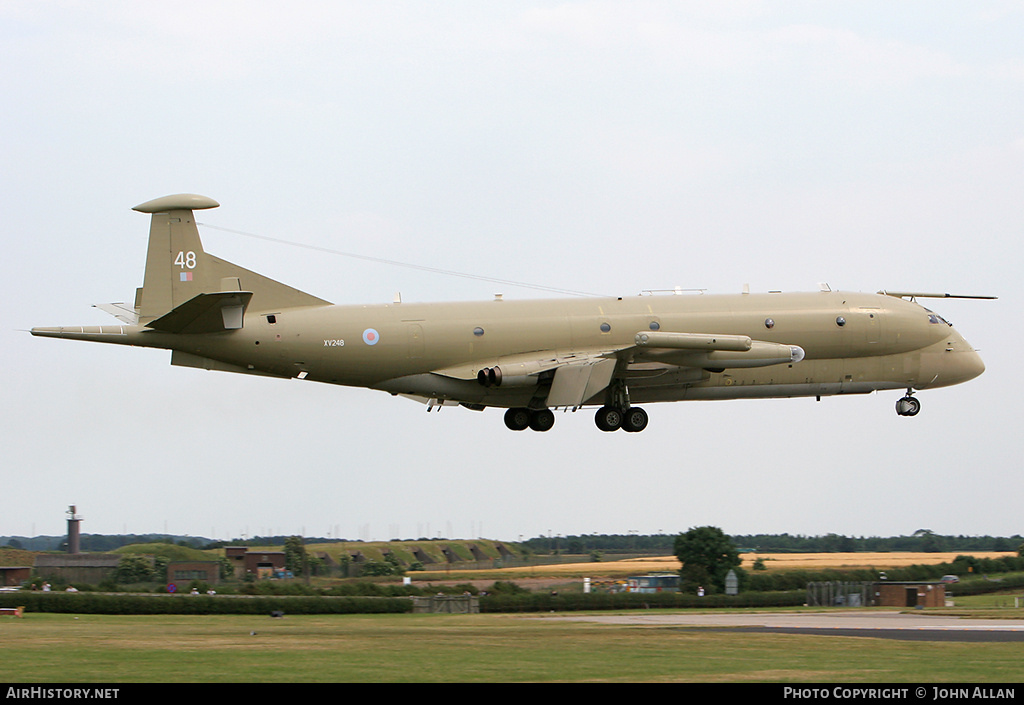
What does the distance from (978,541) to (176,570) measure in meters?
102

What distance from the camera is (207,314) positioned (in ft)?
127

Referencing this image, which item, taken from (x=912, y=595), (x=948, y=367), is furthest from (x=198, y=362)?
(x=912, y=595)

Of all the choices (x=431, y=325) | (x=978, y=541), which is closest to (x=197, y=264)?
(x=431, y=325)

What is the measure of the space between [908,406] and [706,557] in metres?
38.4

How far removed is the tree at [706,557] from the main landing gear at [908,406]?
116 feet

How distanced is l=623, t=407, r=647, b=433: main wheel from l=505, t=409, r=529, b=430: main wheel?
12.4ft

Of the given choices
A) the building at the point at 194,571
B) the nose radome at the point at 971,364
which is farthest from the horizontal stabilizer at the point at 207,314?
the building at the point at 194,571

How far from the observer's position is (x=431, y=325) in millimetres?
41531

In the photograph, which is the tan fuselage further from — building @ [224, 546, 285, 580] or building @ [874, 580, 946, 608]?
building @ [224, 546, 285, 580]

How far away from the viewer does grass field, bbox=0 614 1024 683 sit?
29531 mm

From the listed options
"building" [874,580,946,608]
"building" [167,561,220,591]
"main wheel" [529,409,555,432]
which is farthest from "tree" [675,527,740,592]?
"main wheel" [529,409,555,432]

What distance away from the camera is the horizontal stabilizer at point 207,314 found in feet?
125

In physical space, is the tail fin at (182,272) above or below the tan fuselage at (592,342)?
above

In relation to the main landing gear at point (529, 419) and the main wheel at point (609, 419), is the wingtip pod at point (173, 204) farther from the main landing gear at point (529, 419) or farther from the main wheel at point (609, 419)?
the main wheel at point (609, 419)
